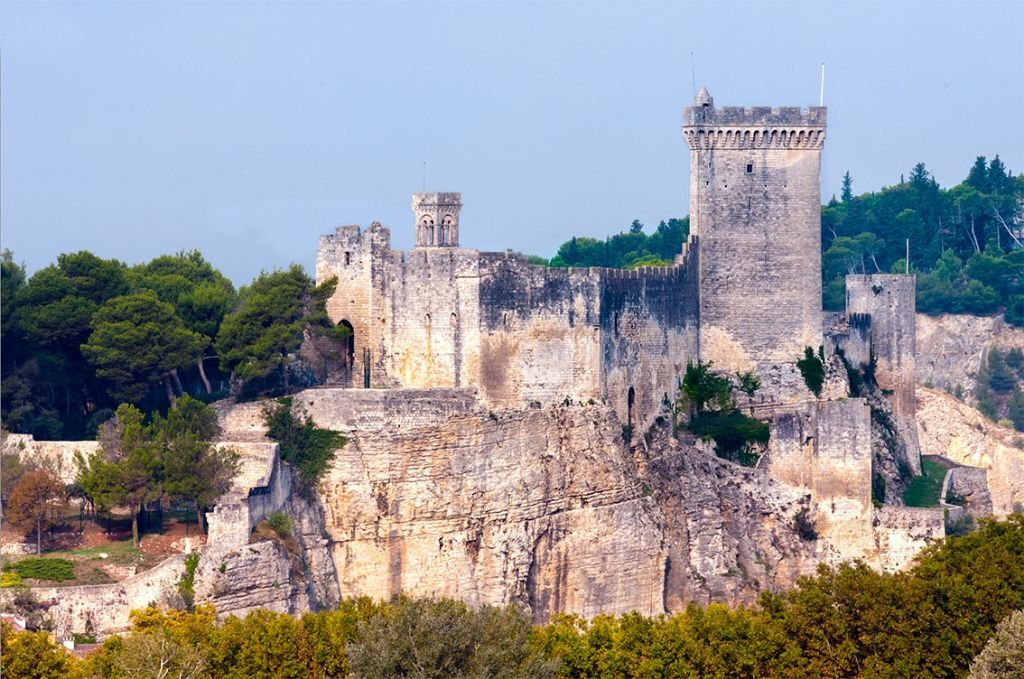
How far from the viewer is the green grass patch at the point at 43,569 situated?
192ft

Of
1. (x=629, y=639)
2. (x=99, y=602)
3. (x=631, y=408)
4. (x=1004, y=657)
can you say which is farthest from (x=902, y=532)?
(x=99, y=602)

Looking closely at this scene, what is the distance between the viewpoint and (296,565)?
203 feet

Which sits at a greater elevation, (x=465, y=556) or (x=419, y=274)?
(x=419, y=274)

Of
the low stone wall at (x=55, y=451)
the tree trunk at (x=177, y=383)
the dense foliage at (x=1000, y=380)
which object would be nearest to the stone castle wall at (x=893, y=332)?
the tree trunk at (x=177, y=383)

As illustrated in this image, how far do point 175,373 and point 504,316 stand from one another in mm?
8096

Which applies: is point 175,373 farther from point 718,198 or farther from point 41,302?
point 718,198

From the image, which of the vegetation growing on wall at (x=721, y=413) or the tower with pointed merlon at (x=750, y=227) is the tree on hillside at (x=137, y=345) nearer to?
the vegetation growing on wall at (x=721, y=413)

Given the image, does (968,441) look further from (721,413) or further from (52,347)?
(52,347)

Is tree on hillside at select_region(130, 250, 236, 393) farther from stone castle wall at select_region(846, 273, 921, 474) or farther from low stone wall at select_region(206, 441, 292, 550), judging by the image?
stone castle wall at select_region(846, 273, 921, 474)

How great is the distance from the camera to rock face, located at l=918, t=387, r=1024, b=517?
90188mm

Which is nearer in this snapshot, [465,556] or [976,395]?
[465,556]

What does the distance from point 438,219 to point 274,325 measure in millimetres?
4696

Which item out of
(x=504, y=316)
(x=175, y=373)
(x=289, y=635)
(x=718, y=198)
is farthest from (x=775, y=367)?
(x=289, y=635)

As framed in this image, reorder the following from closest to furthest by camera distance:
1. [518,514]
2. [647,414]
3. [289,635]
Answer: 1. [289,635]
2. [518,514]
3. [647,414]
